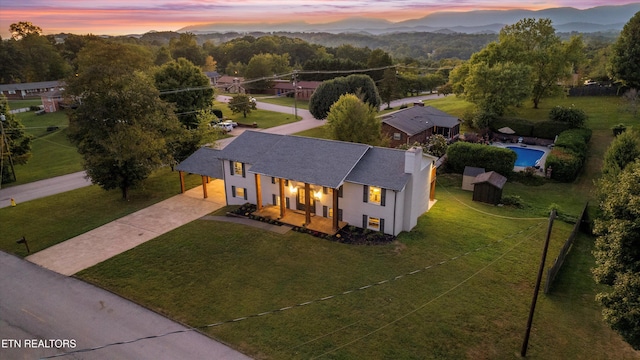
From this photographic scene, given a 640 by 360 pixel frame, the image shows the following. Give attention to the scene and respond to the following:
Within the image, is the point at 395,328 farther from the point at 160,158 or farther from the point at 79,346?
the point at 160,158

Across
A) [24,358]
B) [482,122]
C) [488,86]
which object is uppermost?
[488,86]

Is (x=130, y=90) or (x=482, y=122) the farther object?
(x=482, y=122)

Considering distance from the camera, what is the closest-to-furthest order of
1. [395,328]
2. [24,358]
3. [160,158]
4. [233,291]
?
[24,358]
[395,328]
[233,291]
[160,158]

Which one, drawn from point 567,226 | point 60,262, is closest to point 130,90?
point 60,262

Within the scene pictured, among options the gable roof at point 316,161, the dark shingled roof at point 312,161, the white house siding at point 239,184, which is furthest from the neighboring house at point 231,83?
the dark shingled roof at point 312,161

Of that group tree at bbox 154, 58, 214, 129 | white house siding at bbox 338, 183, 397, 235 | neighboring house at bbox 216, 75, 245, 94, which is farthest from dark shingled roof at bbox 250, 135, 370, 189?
neighboring house at bbox 216, 75, 245, 94

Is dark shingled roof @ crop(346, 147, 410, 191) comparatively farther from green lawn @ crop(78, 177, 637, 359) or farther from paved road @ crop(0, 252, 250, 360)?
paved road @ crop(0, 252, 250, 360)
